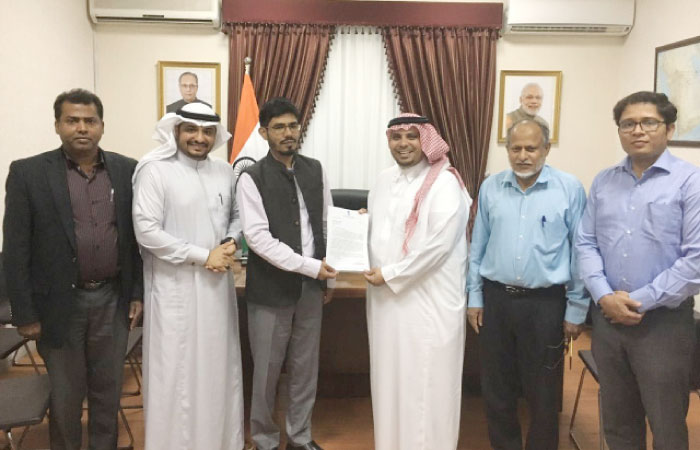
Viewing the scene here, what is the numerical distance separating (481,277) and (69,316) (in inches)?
67.7

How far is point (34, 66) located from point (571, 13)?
4.60m

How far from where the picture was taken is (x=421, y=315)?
7.29 feet

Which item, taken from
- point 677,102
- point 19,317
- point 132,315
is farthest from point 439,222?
point 677,102

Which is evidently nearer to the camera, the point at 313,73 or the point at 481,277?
the point at 481,277

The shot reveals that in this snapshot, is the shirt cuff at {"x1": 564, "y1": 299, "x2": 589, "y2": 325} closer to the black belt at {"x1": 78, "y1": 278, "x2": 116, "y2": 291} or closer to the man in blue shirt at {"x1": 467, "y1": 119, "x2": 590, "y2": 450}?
the man in blue shirt at {"x1": 467, "y1": 119, "x2": 590, "y2": 450}

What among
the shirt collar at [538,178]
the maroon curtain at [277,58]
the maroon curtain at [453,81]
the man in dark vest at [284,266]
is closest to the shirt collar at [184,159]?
the man in dark vest at [284,266]

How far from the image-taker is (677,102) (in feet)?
13.4

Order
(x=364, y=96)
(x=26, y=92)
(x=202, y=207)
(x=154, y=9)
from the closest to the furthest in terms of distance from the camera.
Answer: (x=202, y=207) → (x=26, y=92) → (x=154, y=9) → (x=364, y=96)

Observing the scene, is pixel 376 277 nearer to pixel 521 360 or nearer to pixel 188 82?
pixel 521 360

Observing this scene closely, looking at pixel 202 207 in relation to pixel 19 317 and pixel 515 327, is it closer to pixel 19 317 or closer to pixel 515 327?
pixel 19 317

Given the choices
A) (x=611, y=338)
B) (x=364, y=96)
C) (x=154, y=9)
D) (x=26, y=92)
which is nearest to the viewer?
(x=611, y=338)

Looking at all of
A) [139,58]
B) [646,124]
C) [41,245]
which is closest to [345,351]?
[41,245]

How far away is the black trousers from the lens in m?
2.12

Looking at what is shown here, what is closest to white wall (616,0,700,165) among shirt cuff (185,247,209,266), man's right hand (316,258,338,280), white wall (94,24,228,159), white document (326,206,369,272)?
white document (326,206,369,272)
